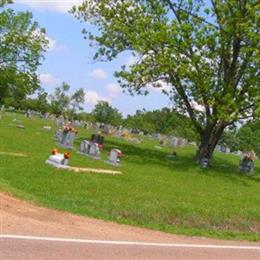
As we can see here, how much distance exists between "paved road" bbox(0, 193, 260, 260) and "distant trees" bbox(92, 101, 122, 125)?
3641 inches

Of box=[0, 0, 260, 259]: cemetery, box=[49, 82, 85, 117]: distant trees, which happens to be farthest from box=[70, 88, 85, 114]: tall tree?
box=[0, 0, 260, 259]: cemetery

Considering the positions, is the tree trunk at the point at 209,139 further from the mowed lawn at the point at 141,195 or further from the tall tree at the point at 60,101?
the tall tree at the point at 60,101

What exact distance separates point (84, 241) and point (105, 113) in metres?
99.8

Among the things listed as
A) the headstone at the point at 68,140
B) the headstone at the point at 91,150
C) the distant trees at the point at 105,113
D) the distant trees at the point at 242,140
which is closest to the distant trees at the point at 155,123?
the distant trees at the point at 105,113

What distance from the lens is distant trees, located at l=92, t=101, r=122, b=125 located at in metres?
107

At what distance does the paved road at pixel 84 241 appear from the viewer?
875cm

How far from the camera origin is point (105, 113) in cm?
10950

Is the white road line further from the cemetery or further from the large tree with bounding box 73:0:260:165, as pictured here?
the large tree with bounding box 73:0:260:165

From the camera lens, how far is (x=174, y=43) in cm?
3159

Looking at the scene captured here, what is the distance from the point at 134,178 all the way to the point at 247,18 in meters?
13.0

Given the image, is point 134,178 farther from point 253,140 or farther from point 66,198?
point 253,140

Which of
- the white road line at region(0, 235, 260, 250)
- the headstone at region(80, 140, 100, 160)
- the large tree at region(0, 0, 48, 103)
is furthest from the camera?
the large tree at region(0, 0, 48, 103)

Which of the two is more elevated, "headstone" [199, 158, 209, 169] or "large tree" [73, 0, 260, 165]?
"large tree" [73, 0, 260, 165]

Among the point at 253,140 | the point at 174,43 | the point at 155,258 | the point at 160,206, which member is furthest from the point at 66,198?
the point at 253,140
